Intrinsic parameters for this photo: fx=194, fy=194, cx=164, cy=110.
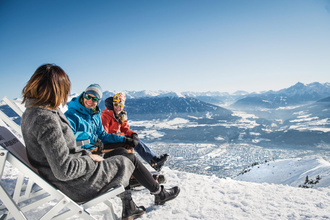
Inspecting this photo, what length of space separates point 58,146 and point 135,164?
3.50 ft

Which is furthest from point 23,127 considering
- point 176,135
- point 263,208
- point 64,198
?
point 176,135

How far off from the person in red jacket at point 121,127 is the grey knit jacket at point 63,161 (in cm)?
196

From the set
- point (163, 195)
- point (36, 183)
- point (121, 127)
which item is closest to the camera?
point (36, 183)

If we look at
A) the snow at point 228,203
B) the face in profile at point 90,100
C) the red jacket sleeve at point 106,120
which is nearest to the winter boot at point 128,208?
the snow at point 228,203

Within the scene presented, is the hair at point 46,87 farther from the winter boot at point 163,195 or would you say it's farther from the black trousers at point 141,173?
the winter boot at point 163,195

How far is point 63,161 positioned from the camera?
4.96 ft

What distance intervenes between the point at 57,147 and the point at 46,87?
0.50m

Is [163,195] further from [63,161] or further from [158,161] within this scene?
[63,161]

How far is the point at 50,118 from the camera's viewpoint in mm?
1499

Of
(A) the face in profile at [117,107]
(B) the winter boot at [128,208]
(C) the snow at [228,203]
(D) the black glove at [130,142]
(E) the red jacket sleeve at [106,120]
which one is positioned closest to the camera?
(B) the winter boot at [128,208]

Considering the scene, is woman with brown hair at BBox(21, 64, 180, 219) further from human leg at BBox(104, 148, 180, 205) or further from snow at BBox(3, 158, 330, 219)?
snow at BBox(3, 158, 330, 219)

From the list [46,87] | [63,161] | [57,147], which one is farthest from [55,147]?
[46,87]

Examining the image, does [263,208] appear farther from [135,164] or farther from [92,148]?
[92,148]

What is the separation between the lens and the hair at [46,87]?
1.54m
